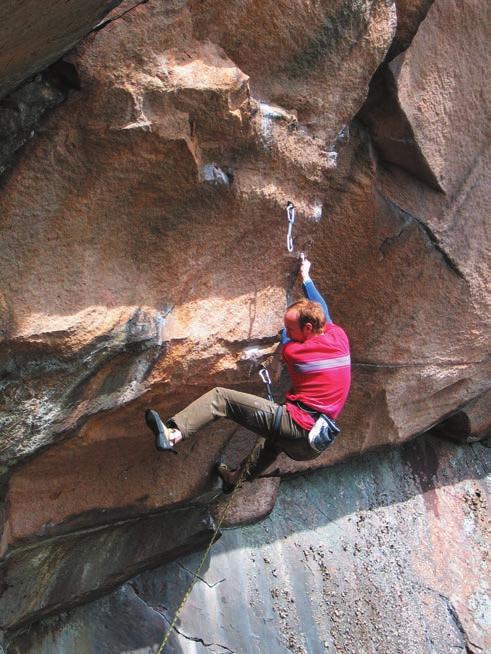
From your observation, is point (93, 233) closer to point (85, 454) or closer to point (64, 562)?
point (85, 454)

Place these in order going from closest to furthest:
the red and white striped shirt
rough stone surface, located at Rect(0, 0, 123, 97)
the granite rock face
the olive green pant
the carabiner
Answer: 1. rough stone surface, located at Rect(0, 0, 123, 97)
2. the granite rock face
3. the olive green pant
4. the red and white striped shirt
5. the carabiner

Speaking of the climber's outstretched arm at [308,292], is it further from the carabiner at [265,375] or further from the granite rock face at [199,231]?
the carabiner at [265,375]

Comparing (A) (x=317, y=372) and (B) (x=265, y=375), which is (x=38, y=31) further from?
(B) (x=265, y=375)

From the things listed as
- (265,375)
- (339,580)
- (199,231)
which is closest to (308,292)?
(265,375)

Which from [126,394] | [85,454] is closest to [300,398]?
[126,394]

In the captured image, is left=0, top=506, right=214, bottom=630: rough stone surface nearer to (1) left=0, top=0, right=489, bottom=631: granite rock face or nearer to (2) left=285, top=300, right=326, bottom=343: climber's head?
(1) left=0, top=0, right=489, bottom=631: granite rock face

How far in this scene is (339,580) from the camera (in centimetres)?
536

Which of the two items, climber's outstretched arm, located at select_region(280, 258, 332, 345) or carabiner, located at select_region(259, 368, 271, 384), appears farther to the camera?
carabiner, located at select_region(259, 368, 271, 384)

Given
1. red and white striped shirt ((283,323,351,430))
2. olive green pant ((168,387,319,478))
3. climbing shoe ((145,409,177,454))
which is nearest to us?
climbing shoe ((145,409,177,454))

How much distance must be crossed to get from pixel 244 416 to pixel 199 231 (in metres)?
0.90

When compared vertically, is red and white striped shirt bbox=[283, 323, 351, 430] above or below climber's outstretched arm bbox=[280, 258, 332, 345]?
below

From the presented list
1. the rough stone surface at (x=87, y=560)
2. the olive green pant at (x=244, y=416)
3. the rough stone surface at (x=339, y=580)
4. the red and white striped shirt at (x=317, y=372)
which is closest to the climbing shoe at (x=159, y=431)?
the olive green pant at (x=244, y=416)

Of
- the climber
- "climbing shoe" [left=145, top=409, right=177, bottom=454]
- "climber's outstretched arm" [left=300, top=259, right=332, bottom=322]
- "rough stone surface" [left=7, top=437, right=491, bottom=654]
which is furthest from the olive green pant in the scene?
"rough stone surface" [left=7, top=437, right=491, bottom=654]

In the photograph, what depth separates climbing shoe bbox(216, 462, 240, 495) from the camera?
4.42 m
